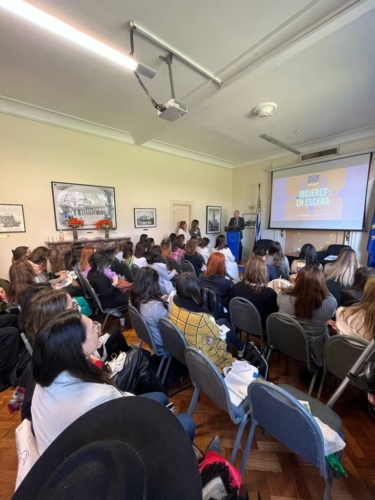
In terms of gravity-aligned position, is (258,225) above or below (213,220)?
below

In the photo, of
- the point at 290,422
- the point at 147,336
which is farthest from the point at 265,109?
the point at 290,422

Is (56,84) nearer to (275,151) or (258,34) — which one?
(258,34)

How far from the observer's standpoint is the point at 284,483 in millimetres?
1220

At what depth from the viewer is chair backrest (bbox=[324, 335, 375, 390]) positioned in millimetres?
1302

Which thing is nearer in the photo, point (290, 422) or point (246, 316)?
point (290, 422)

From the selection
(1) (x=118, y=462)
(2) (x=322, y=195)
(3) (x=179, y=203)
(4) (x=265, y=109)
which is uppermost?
(4) (x=265, y=109)

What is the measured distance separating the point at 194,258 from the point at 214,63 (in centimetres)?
307

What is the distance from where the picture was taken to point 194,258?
4145mm

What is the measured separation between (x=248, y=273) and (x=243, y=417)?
1273 millimetres

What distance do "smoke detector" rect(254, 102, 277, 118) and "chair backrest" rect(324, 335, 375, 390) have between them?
4172 millimetres

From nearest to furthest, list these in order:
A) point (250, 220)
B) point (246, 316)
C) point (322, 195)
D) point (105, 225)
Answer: point (246, 316) < point (105, 225) < point (322, 195) < point (250, 220)

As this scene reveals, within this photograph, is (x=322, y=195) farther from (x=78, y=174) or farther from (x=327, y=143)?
(x=78, y=174)

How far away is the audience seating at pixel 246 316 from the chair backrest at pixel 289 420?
3.17ft

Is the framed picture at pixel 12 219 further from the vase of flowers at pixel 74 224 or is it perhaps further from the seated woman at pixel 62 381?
the seated woman at pixel 62 381
